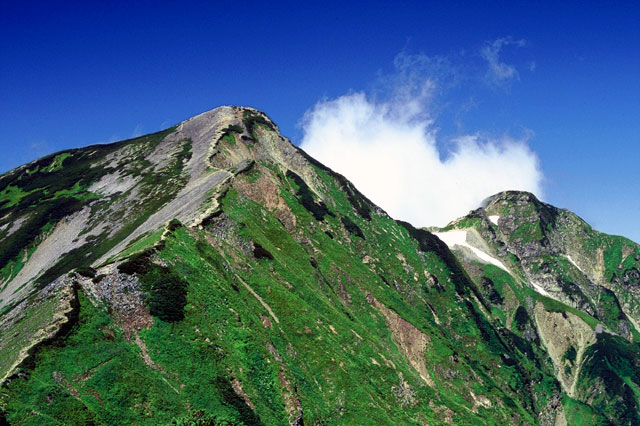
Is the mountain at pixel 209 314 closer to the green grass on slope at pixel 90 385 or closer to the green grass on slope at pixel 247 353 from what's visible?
the green grass on slope at pixel 90 385

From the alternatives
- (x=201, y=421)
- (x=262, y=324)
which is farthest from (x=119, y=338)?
(x=262, y=324)

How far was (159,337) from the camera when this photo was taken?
2581 inches

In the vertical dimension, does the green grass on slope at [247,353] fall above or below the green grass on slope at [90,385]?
above

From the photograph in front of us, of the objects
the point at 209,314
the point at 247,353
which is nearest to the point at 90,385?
the point at 209,314

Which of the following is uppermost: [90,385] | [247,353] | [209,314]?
[209,314]

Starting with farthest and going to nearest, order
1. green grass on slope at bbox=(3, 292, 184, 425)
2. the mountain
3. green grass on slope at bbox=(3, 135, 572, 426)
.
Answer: the mountain → green grass on slope at bbox=(3, 135, 572, 426) → green grass on slope at bbox=(3, 292, 184, 425)

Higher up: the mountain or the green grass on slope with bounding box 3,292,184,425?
the mountain

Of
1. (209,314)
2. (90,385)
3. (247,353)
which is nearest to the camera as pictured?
(90,385)

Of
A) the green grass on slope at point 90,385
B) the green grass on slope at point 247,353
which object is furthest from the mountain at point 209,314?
the green grass on slope at point 247,353

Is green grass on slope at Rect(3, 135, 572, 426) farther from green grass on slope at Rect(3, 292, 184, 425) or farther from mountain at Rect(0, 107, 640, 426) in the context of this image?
mountain at Rect(0, 107, 640, 426)

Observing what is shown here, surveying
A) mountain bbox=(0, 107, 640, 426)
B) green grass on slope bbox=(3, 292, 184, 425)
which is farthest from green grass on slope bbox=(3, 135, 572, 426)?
mountain bbox=(0, 107, 640, 426)

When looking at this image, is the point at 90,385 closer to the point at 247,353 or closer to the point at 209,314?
the point at 209,314

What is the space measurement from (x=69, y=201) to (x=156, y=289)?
13035 cm

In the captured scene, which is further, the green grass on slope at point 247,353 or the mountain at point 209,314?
the mountain at point 209,314
